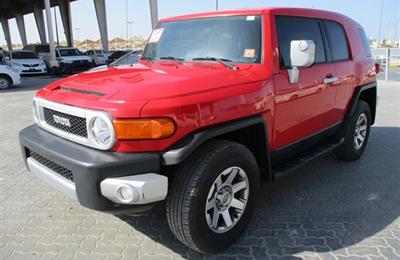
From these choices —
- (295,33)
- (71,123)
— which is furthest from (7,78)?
(295,33)

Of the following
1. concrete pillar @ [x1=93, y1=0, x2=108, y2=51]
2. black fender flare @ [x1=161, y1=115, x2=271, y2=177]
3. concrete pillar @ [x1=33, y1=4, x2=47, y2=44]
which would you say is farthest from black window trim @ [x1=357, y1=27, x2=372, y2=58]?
concrete pillar @ [x1=33, y1=4, x2=47, y2=44]

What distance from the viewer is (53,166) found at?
125 inches

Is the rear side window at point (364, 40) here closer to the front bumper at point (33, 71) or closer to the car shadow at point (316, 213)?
the car shadow at point (316, 213)

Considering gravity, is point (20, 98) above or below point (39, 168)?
below

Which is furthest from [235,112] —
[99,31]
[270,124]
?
[99,31]

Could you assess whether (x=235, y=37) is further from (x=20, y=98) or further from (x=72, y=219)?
(x=20, y=98)

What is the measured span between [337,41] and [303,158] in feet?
5.29

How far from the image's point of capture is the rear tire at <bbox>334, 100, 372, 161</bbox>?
514cm

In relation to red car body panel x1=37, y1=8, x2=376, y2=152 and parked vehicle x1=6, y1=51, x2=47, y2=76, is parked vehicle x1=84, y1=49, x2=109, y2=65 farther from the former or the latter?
red car body panel x1=37, y1=8, x2=376, y2=152

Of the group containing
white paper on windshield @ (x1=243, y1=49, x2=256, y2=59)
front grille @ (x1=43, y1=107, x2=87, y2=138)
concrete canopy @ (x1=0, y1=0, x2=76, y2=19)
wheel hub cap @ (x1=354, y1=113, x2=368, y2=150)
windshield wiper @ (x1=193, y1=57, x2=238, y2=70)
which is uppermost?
concrete canopy @ (x1=0, y1=0, x2=76, y2=19)

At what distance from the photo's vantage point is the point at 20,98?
1289cm

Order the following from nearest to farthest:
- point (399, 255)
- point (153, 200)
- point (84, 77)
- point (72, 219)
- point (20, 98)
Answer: point (153, 200), point (399, 255), point (84, 77), point (72, 219), point (20, 98)

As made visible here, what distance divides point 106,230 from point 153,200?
1.15 metres

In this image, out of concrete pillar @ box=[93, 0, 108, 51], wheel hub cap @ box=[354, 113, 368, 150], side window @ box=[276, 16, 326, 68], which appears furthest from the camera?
concrete pillar @ box=[93, 0, 108, 51]
